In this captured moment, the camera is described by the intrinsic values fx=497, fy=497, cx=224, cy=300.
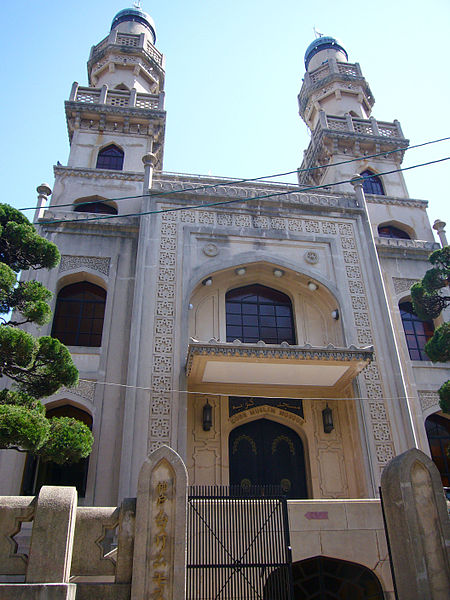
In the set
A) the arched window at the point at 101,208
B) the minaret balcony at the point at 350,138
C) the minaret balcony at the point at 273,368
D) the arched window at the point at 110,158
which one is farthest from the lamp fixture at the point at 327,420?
the minaret balcony at the point at 350,138

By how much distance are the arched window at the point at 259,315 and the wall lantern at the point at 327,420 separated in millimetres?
2421

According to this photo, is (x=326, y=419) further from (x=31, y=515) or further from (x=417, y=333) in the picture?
(x=31, y=515)

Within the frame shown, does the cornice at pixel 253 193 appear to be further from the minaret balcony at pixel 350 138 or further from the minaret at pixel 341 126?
the minaret balcony at pixel 350 138

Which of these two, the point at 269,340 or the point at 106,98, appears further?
the point at 106,98

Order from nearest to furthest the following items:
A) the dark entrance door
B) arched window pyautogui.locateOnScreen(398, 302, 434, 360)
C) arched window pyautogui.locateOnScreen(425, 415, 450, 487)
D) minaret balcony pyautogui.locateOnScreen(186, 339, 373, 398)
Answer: minaret balcony pyautogui.locateOnScreen(186, 339, 373, 398) < the dark entrance door < arched window pyautogui.locateOnScreen(425, 415, 450, 487) < arched window pyautogui.locateOnScreen(398, 302, 434, 360)

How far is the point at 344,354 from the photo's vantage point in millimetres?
11961

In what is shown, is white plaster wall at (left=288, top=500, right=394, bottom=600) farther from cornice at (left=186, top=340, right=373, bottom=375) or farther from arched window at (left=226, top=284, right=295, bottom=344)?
arched window at (left=226, top=284, right=295, bottom=344)

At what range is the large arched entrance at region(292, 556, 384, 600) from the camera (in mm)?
8891

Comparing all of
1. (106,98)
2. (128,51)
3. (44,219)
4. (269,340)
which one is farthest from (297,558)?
(128,51)

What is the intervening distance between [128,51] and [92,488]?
20.0 m

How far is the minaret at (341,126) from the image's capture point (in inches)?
819

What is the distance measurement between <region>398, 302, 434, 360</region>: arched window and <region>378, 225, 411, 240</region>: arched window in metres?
3.57

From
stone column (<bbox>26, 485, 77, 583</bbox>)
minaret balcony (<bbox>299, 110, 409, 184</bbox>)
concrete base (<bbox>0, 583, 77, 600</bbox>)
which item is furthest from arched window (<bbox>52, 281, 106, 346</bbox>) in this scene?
minaret balcony (<bbox>299, 110, 409, 184</bbox>)

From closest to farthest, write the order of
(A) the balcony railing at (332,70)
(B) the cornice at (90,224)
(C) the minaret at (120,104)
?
(B) the cornice at (90,224)
(C) the minaret at (120,104)
(A) the balcony railing at (332,70)
